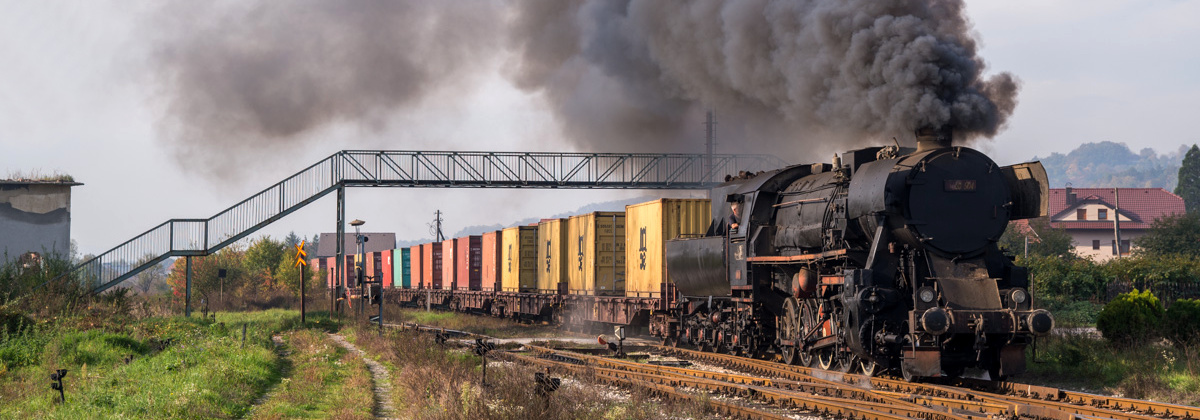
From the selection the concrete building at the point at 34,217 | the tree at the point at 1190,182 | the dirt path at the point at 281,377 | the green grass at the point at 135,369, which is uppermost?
the tree at the point at 1190,182

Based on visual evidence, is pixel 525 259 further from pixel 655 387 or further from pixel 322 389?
pixel 655 387

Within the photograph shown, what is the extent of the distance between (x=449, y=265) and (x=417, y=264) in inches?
295

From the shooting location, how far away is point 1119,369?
49.5 feet

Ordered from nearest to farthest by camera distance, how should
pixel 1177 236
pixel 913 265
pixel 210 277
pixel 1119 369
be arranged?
pixel 913 265
pixel 1119 369
pixel 210 277
pixel 1177 236

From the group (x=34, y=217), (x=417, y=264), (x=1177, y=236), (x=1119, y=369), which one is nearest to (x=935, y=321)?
(x=1119, y=369)

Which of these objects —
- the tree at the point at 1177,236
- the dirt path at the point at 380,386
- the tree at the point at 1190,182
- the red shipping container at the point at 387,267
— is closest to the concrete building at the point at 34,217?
the dirt path at the point at 380,386

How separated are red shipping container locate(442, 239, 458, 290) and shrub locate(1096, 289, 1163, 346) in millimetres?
32475

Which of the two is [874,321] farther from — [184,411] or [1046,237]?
[1046,237]

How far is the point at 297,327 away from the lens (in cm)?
3356

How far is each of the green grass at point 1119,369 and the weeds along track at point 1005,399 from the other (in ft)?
6.01

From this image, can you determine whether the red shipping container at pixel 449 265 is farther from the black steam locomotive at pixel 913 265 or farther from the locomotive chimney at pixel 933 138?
the locomotive chimney at pixel 933 138

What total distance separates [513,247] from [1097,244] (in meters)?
69.1

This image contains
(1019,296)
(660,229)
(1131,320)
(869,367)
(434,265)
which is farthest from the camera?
(434,265)

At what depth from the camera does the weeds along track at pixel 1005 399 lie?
1037 cm
